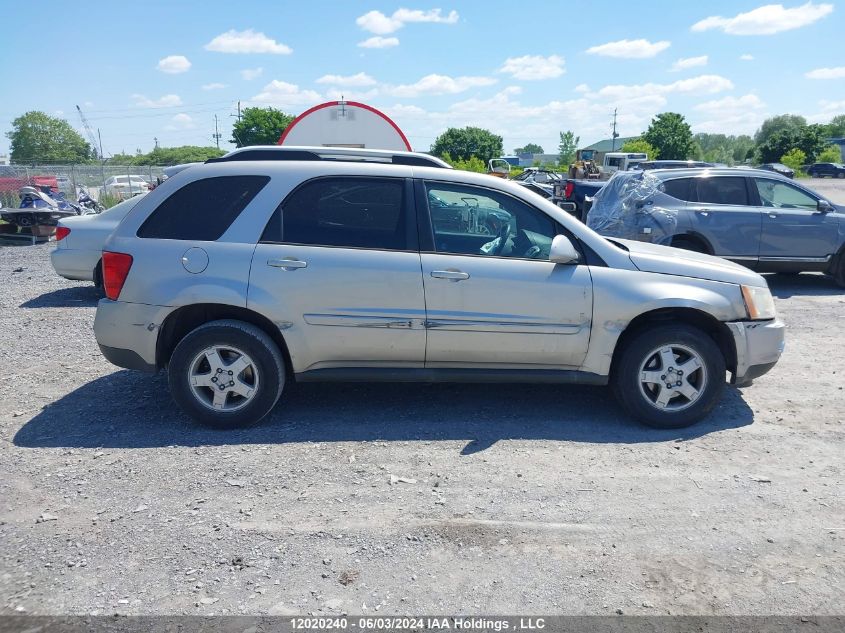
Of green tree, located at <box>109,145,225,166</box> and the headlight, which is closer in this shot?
the headlight

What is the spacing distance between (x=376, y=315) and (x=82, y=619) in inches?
99.7

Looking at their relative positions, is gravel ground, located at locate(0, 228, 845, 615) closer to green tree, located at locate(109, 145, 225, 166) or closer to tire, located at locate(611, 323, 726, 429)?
tire, located at locate(611, 323, 726, 429)

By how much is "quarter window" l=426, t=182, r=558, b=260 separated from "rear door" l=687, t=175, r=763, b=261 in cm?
588

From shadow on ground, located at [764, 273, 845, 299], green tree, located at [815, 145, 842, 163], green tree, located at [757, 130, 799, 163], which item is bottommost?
shadow on ground, located at [764, 273, 845, 299]

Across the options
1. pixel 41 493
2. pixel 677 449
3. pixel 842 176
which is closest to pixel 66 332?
pixel 41 493

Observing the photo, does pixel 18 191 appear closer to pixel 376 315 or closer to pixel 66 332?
pixel 66 332

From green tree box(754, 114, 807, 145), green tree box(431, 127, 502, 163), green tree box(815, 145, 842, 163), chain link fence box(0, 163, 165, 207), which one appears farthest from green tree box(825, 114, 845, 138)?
chain link fence box(0, 163, 165, 207)

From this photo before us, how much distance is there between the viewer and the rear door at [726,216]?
9.86 metres

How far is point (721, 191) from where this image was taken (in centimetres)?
1016

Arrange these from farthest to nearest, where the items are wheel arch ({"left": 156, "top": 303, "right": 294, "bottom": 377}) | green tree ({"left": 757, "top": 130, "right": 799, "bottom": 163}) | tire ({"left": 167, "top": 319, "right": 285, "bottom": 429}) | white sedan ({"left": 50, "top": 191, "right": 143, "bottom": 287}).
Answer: green tree ({"left": 757, "top": 130, "right": 799, "bottom": 163}) → white sedan ({"left": 50, "top": 191, "right": 143, "bottom": 287}) → wheel arch ({"left": 156, "top": 303, "right": 294, "bottom": 377}) → tire ({"left": 167, "top": 319, "right": 285, "bottom": 429})

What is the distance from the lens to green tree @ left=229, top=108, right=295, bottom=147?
64.8 m

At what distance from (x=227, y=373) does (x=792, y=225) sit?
29.3ft

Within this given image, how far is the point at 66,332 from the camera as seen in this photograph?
764cm

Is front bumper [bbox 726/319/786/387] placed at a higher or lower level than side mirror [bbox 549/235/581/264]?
lower
